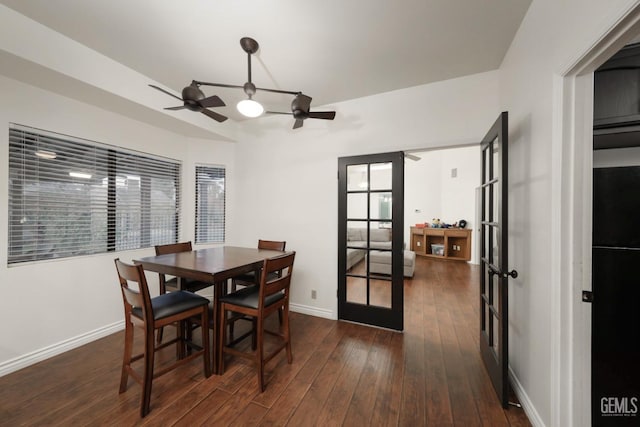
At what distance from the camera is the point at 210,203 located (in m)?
3.76

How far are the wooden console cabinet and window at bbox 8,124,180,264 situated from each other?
6.12m

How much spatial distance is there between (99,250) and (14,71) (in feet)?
5.68

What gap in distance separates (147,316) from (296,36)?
2.39 m

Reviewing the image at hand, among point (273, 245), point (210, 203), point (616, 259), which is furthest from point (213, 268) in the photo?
point (616, 259)

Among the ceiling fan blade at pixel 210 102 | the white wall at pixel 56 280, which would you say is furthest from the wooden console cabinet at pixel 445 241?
the white wall at pixel 56 280

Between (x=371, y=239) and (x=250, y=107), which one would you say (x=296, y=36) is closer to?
(x=250, y=107)

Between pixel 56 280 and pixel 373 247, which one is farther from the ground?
pixel 373 247

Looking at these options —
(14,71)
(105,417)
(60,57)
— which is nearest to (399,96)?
(60,57)

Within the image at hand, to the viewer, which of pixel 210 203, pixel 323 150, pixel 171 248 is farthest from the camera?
pixel 210 203

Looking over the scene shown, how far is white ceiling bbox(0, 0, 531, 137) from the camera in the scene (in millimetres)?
1670

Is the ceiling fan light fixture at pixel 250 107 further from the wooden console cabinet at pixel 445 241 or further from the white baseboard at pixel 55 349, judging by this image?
the wooden console cabinet at pixel 445 241

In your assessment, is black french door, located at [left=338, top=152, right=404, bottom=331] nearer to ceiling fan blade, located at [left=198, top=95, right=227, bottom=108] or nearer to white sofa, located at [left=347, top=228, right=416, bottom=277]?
white sofa, located at [left=347, top=228, right=416, bottom=277]

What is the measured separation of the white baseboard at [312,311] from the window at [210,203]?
162cm

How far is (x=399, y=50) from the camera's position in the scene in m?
2.10
